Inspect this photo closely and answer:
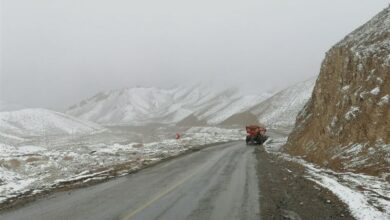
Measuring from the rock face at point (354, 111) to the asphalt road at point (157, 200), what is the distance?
532cm

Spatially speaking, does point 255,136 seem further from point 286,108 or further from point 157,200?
point 286,108

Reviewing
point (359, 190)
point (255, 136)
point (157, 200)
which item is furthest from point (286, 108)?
point (157, 200)

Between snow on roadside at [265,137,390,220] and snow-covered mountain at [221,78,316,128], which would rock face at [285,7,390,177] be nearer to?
snow on roadside at [265,137,390,220]

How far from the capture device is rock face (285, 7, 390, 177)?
778 inches

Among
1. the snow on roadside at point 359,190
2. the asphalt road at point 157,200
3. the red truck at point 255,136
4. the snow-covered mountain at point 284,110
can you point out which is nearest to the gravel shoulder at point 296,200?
the snow on roadside at point 359,190

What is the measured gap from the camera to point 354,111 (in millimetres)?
23391

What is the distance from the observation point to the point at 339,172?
64.2 feet

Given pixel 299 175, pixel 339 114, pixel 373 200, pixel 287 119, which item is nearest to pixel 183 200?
pixel 373 200

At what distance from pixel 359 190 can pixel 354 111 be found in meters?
9.81

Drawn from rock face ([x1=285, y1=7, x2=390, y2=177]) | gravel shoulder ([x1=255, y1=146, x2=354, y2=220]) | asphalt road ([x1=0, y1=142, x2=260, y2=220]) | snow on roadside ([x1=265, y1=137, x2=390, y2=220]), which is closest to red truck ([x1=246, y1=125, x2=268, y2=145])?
rock face ([x1=285, y1=7, x2=390, y2=177])

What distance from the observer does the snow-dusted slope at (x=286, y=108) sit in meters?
150

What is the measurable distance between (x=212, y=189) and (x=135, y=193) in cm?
285

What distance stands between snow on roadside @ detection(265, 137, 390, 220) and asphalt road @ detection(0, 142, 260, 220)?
104 inches

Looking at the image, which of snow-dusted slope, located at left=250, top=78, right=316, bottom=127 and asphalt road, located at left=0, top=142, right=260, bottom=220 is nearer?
asphalt road, located at left=0, top=142, right=260, bottom=220
